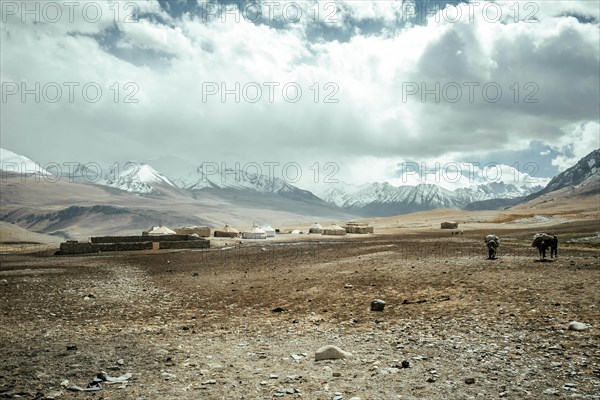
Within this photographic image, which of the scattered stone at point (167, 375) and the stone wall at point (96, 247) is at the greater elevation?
the scattered stone at point (167, 375)

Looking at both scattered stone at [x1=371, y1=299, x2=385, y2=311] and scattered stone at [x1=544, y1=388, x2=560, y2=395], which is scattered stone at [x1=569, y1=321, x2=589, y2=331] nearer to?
scattered stone at [x1=544, y1=388, x2=560, y2=395]

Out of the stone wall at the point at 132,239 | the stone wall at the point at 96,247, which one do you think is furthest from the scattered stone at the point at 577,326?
the stone wall at the point at 132,239

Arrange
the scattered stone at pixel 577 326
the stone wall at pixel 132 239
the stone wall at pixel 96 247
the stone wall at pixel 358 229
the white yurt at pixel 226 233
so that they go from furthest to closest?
the stone wall at pixel 358 229 → the white yurt at pixel 226 233 → the stone wall at pixel 132 239 → the stone wall at pixel 96 247 → the scattered stone at pixel 577 326

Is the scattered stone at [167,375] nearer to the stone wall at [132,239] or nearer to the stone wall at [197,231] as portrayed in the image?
the stone wall at [132,239]

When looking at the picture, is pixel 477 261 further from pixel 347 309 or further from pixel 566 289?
pixel 347 309

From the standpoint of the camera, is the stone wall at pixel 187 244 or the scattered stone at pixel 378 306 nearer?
the scattered stone at pixel 378 306

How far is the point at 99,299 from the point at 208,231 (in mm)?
75563

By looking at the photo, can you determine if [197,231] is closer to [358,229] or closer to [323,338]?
[358,229]

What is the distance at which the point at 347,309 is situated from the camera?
16141 mm

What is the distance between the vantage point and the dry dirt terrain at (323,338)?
8.59 meters

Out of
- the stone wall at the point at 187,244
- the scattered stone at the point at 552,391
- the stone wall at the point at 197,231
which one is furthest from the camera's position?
the stone wall at the point at 197,231

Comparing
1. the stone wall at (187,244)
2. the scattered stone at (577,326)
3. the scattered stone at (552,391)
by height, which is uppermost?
the scattered stone at (577,326)

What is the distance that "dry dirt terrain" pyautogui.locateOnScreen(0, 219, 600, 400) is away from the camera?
8594 millimetres

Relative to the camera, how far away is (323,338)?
12.4 meters
